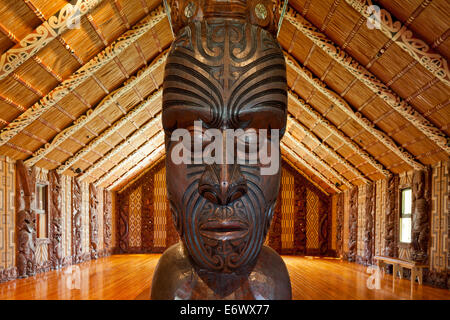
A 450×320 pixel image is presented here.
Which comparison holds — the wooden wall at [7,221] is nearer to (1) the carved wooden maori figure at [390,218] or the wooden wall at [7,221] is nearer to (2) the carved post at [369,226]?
(1) the carved wooden maori figure at [390,218]

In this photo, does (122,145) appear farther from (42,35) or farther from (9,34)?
(9,34)

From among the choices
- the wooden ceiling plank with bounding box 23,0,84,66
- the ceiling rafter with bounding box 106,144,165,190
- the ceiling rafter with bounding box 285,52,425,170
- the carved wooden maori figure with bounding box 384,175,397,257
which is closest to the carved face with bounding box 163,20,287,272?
the wooden ceiling plank with bounding box 23,0,84,66

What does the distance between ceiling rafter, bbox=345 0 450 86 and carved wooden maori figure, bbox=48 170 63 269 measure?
299 inches

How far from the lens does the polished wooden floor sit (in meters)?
5.80

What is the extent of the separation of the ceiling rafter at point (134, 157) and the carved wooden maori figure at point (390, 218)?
20.6 ft

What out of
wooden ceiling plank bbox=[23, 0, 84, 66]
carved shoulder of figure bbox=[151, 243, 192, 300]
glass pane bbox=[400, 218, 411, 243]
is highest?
wooden ceiling plank bbox=[23, 0, 84, 66]

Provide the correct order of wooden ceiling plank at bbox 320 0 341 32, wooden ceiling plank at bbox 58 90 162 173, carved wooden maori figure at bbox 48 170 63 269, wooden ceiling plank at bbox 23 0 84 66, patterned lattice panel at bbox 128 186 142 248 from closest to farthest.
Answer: wooden ceiling plank at bbox 23 0 84 66, wooden ceiling plank at bbox 320 0 341 32, wooden ceiling plank at bbox 58 90 162 173, carved wooden maori figure at bbox 48 170 63 269, patterned lattice panel at bbox 128 186 142 248

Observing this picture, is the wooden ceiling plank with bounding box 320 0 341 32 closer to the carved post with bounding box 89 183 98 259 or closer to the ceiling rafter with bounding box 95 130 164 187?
the ceiling rafter with bounding box 95 130 164 187

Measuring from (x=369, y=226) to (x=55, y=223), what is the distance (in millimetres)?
8225

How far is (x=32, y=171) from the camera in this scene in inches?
304

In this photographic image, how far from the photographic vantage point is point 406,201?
333 inches

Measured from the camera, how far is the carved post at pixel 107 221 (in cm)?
1268

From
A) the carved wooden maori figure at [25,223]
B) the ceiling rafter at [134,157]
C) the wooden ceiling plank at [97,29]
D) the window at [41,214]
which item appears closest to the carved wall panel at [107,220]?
the ceiling rafter at [134,157]

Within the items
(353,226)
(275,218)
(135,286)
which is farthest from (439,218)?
(275,218)
